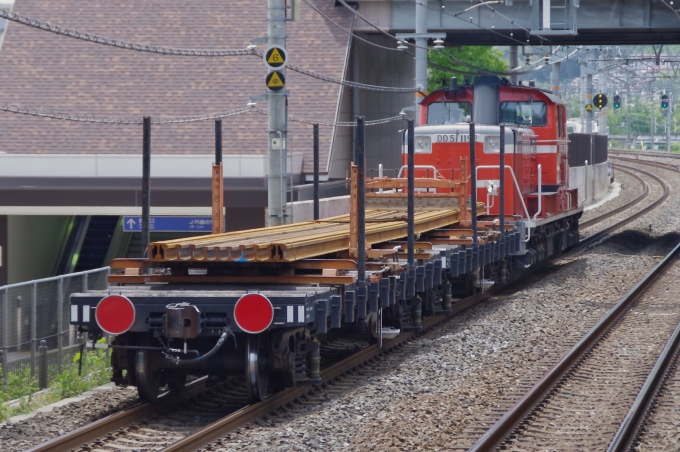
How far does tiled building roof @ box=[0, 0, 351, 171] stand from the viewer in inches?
1086

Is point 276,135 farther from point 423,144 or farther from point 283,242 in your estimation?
point 283,242

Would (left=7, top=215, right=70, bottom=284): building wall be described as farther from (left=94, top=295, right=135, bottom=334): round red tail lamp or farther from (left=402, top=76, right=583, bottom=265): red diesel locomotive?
(left=94, top=295, right=135, bottom=334): round red tail lamp

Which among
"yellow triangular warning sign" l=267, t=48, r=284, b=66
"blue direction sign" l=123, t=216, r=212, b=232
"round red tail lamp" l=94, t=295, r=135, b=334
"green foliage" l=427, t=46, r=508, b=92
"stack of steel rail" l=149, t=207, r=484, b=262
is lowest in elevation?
"round red tail lamp" l=94, t=295, r=135, b=334

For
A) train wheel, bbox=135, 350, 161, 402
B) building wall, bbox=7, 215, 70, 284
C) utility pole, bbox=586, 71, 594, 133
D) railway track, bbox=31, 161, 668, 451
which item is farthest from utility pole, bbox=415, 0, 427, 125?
utility pole, bbox=586, 71, 594, 133

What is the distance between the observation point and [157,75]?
2942cm

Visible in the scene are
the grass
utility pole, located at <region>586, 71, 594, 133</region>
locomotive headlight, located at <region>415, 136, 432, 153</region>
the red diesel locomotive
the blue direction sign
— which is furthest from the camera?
utility pole, located at <region>586, 71, 594, 133</region>

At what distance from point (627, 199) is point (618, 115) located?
82526mm

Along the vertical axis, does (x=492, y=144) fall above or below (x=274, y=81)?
below

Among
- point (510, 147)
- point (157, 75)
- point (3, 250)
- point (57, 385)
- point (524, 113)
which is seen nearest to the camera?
point (57, 385)

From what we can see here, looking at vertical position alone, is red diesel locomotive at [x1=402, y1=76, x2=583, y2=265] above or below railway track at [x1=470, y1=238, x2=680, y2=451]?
above

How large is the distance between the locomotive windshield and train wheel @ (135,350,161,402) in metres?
11.1

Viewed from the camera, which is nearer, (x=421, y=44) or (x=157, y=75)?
(x=421, y=44)

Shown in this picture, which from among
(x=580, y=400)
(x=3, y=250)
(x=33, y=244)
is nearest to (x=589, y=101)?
(x=33, y=244)

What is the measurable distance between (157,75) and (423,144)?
1373cm
